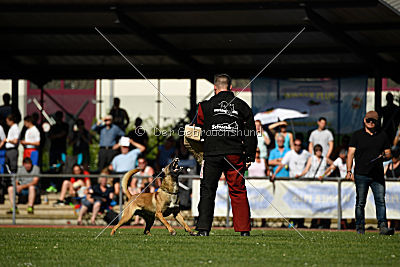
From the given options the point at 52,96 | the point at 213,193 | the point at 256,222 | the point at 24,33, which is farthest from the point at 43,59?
the point at 213,193

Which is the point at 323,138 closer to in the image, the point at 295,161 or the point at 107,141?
the point at 295,161

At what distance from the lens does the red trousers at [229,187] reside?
1101 cm

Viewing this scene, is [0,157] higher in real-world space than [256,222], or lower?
higher

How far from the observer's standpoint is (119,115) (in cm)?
2228

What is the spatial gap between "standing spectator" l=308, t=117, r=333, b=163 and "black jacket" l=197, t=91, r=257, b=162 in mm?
8925

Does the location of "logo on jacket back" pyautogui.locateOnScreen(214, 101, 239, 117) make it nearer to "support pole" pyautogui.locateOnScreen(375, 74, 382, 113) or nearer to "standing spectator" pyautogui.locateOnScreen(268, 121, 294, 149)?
"standing spectator" pyautogui.locateOnScreen(268, 121, 294, 149)

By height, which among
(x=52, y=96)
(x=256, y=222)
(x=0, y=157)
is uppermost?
(x=52, y=96)

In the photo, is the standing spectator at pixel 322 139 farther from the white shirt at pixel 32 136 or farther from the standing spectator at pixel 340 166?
the white shirt at pixel 32 136

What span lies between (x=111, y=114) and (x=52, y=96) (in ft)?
9.28

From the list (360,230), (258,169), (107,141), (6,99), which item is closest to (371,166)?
(360,230)

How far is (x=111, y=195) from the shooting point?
18219 millimetres

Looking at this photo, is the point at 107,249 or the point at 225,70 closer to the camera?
the point at 107,249

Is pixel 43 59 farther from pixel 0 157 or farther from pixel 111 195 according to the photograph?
pixel 111 195

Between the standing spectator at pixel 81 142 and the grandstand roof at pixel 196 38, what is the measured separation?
2.00 meters
